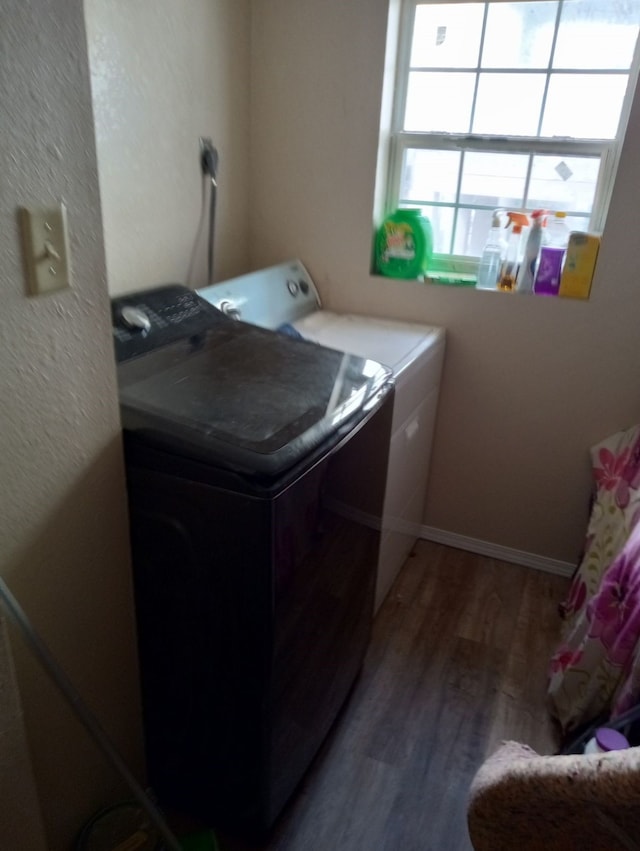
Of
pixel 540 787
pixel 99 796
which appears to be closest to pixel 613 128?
pixel 540 787

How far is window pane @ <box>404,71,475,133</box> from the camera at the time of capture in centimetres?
209

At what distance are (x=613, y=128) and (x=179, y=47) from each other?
4.31 ft

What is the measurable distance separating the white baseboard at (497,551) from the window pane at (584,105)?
1.42m

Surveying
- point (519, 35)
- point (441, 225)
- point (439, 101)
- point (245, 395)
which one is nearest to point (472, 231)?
point (441, 225)

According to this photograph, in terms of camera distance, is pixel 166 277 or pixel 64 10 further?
pixel 166 277

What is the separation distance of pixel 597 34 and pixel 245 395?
161cm

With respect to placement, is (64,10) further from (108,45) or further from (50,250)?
(108,45)

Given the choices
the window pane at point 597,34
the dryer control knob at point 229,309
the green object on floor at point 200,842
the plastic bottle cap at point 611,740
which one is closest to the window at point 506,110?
the window pane at point 597,34

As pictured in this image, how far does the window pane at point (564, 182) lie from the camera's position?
6.66 feet

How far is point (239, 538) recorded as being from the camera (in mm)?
1088

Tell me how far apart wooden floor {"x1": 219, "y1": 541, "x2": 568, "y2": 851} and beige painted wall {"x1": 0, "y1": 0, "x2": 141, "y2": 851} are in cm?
50

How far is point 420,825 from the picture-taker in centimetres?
143

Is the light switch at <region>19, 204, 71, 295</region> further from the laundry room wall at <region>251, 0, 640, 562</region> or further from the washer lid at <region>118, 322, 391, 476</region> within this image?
the laundry room wall at <region>251, 0, 640, 562</region>

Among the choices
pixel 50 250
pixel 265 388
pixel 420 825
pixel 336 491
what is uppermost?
pixel 50 250
